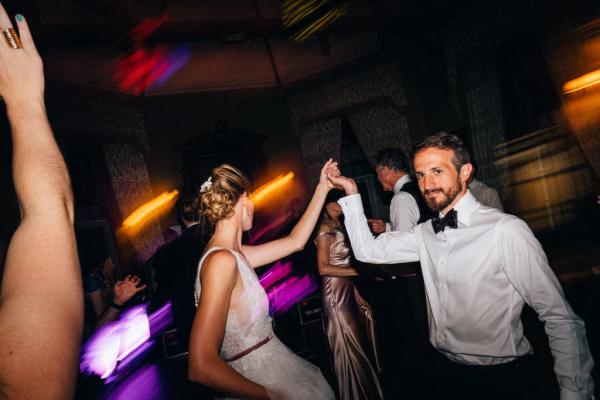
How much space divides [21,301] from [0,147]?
16.8 feet

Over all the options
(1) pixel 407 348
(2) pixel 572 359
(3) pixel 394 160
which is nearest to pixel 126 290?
(2) pixel 572 359

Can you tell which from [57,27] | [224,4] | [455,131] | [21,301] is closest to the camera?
[21,301]

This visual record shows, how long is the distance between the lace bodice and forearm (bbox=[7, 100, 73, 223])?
107 centimetres

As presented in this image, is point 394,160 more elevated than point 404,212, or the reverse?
point 394,160

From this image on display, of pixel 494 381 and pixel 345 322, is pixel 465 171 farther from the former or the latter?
pixel 345 322

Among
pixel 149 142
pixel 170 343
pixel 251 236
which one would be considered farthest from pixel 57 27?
pixel 251 236

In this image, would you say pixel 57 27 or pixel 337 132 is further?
pixel 337 132

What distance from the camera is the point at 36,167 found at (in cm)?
51

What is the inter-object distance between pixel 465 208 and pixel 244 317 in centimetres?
128

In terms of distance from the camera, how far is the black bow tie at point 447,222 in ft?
5.44

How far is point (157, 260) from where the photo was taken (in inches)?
122

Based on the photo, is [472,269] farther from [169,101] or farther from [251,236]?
[169,101]

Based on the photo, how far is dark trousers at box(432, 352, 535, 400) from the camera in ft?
4.84

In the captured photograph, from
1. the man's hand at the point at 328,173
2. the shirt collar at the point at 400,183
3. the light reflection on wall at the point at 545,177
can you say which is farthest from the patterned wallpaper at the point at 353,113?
the man's hand at the point at 328,173
